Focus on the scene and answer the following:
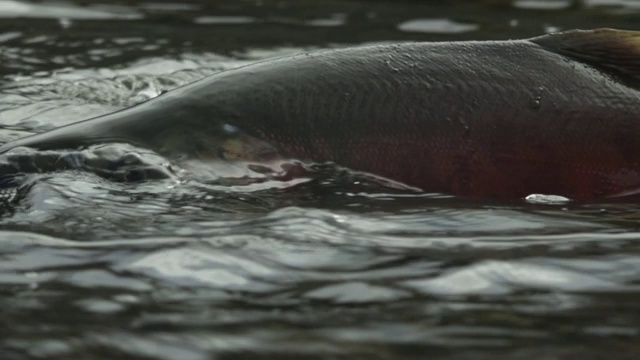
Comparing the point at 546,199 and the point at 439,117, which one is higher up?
the point at 439,117

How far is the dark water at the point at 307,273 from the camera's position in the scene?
2530 millimetres

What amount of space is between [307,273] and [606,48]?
4.35 feet

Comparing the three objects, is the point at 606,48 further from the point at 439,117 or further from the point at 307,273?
the point at 307,273

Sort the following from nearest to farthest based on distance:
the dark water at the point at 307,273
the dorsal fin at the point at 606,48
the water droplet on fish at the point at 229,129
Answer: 1. the dark water at the point at 307,273
2. the water droplet on fish at the point at 229,129
3. the dorsal fin at the point at 606,48

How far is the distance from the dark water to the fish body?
104mm

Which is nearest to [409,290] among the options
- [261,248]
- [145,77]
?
[261,248]

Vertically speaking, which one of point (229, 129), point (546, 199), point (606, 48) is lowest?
point (546, 199)

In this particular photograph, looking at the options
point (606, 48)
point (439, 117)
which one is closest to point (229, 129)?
point (439, 117)

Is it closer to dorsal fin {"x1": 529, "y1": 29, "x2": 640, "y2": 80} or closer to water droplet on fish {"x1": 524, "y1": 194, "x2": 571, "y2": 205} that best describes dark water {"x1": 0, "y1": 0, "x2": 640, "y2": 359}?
water droplet on fish {"x1": 524, "y1": 194, "x2": 571, "y2": 205}

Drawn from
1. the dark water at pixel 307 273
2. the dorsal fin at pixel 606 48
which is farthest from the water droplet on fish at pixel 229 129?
the dorsal fin at pixel 606 48

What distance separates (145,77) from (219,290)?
10.3 feet

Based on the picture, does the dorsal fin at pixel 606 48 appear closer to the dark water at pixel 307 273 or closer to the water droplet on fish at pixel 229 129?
the dark water at pixel 307 273

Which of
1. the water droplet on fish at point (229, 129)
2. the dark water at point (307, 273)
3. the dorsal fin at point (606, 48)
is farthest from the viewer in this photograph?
the dorsal fin at point (606, 48)

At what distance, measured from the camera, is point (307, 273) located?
2926 mm
